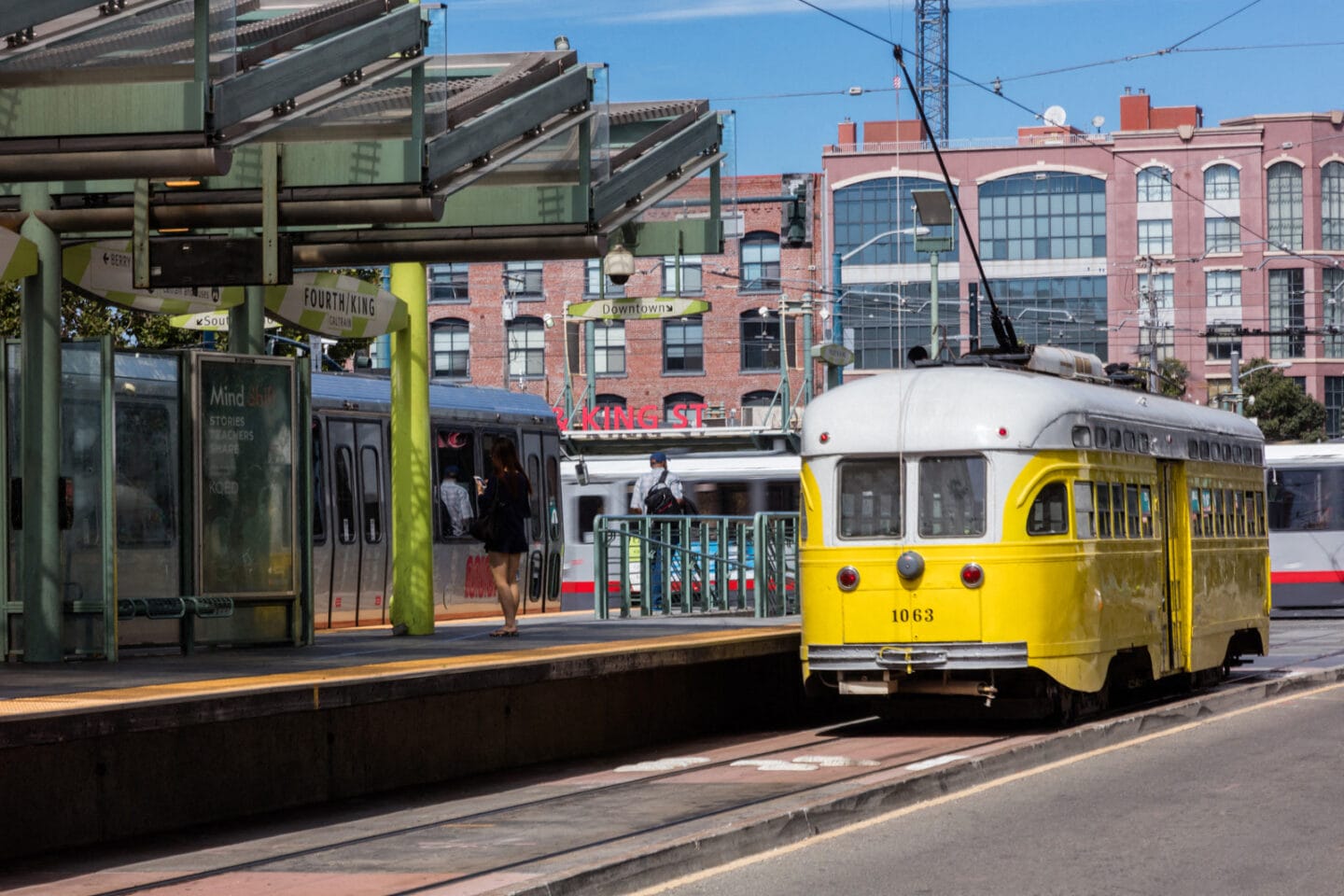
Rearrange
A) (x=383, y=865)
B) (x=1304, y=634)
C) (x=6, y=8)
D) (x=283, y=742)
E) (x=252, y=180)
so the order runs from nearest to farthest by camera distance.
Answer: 1. (x=383, y=865)
2. (x=6, y=8)
3. (x=283, y=742)
4. (x=252, y=180)
5. (x=1304, y=634)

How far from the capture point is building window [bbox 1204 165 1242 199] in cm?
7769

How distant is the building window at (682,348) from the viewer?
75938 millimetres

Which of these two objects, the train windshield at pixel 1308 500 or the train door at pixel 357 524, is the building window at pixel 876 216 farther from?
the train door at pixel 357 524

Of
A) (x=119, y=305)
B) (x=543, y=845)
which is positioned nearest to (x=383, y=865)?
(x=543, y=845)

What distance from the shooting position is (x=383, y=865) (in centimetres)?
958

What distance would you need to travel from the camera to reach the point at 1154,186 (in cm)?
7706

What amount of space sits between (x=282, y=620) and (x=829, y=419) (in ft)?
14.8

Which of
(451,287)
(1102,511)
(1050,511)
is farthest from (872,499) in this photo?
(451,287)

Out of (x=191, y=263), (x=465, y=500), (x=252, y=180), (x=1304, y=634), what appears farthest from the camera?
(x=1304, y=634)

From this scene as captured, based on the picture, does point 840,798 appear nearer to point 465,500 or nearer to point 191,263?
point 191,263

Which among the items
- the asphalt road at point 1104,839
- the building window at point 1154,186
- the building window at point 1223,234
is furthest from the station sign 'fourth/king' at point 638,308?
the building window at point 1223,234

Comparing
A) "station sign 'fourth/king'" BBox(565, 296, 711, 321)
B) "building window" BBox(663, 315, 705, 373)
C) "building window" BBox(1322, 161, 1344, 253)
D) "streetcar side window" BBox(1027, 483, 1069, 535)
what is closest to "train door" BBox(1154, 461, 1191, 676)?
"streetcar side window" BBox(1027, 483, 1069, 535)

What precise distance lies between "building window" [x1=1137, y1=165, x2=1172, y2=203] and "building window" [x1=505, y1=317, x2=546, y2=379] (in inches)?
892

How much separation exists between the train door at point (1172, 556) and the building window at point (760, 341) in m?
55.4
